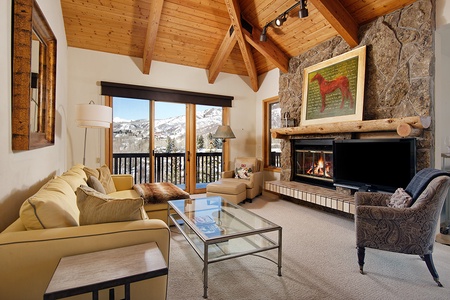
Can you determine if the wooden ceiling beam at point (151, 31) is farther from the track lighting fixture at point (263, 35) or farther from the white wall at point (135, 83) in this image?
the track lighting fixture at point (263, 35)

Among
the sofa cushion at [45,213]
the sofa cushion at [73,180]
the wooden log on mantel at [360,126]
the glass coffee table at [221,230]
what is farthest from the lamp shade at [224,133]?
the sofa cushion at [45,213]

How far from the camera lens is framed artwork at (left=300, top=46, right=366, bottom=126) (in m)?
3.43

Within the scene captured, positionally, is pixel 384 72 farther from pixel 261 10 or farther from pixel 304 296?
pixel 304 296

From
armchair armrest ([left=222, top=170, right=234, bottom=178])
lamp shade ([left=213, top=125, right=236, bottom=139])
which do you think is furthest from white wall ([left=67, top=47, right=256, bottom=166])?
armchair armrest ([left=222, top=170, right=234, bottom=178])

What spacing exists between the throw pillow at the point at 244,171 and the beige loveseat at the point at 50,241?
3.43m

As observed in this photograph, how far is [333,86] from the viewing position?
3818 millimetres

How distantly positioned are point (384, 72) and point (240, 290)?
3.29 m

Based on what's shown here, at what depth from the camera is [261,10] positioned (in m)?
4.00

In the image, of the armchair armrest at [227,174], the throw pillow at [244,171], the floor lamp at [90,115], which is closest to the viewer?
the floor lamp at [90,115]

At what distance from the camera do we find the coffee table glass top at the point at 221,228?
2018mm

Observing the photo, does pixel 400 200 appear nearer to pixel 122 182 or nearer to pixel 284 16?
pixel 284 16

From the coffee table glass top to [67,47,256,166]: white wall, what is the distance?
2538 mm

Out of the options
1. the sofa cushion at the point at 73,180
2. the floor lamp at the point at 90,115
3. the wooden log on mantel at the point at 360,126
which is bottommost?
the sofa cushion at the point at 73,180

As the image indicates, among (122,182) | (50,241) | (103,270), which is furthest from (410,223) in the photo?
(122,182)
